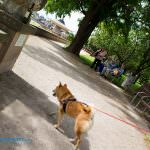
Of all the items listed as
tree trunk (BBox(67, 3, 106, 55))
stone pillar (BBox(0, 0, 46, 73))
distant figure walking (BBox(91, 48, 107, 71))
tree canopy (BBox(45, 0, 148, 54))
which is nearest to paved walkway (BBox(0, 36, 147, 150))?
stone pillar (BBox(0, 0, 46, 73))

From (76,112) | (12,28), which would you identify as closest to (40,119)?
(76,112)

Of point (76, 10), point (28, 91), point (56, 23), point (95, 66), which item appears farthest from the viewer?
point (56, 23)

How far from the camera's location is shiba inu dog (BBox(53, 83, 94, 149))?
6746mm

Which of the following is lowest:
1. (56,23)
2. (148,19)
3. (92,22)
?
(56,23)

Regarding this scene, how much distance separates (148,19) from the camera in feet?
90.6

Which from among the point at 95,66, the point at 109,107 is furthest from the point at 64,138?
the point at 95,66

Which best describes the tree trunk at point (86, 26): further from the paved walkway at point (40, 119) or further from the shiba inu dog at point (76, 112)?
the shiba inu dog at point (76, 112)

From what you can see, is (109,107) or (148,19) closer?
(109,107)

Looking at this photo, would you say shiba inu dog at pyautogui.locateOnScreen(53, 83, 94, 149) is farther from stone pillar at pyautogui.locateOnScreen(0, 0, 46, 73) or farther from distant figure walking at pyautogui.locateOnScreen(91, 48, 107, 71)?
distant figure walking at pyautogui.locateOnScreen(91, 48, 107, 71)

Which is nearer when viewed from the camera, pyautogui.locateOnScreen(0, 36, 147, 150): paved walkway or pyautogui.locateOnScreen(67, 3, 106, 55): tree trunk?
pyautogui.locateOnScreen(0, 36, 147, 150): paved walkway

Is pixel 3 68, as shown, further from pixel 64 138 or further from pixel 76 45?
pixel 76 45

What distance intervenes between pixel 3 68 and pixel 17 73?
3.48 feet

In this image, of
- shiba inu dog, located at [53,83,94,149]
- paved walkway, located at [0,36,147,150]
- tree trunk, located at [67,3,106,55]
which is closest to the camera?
paved walkway, located at [0,36,147,150]

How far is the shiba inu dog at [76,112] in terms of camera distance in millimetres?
6746
